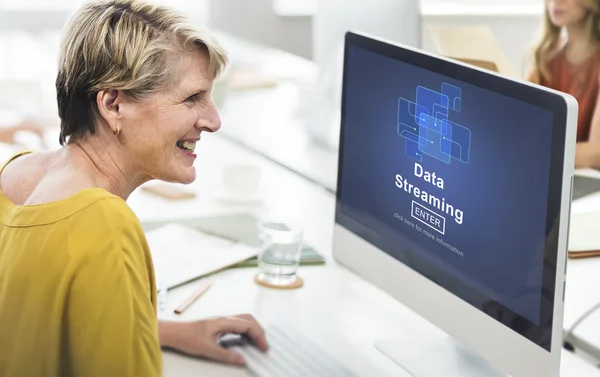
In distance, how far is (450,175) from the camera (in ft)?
4.98

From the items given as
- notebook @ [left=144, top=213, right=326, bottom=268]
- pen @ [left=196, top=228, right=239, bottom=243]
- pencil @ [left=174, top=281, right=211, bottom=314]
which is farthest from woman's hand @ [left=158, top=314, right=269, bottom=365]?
pen @ [left=196, top=228, right=239, bottom=243]

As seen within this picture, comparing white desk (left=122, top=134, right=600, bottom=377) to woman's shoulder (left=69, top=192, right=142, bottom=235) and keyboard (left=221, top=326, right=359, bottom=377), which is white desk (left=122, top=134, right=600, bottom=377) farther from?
woman's shoulder (left=69, top=192, right=142, bottom=235)

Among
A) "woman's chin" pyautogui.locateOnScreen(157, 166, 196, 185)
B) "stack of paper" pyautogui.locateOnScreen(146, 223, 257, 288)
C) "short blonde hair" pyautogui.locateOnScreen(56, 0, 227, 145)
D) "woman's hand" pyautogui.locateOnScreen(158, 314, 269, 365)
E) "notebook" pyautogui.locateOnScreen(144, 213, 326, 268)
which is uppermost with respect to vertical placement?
"short blonde hair" pyautogui.locateOnScreen(56, 0, 227, 145)

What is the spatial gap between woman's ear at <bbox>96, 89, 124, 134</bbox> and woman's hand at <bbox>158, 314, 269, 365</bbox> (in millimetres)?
406

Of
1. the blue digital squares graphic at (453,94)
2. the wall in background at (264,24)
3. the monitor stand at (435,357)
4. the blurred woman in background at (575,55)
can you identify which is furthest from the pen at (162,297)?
the blurred woman in background at (575,55)

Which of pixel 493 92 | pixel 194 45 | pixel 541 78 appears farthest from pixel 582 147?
pixel 194 45

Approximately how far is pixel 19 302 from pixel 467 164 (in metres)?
0.68

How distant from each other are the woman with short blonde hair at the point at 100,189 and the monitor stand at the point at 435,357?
448 millimetres

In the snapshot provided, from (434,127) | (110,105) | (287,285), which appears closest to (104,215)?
(110,105)

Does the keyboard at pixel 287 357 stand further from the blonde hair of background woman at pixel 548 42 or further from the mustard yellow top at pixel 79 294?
the blonde hair of background woman at pixel 548 42

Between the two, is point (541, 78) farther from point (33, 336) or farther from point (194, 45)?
point (33, 336)

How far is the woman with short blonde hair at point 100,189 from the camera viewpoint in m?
1.30

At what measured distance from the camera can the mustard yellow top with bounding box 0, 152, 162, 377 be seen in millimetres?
1295

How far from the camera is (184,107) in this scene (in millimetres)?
1480
